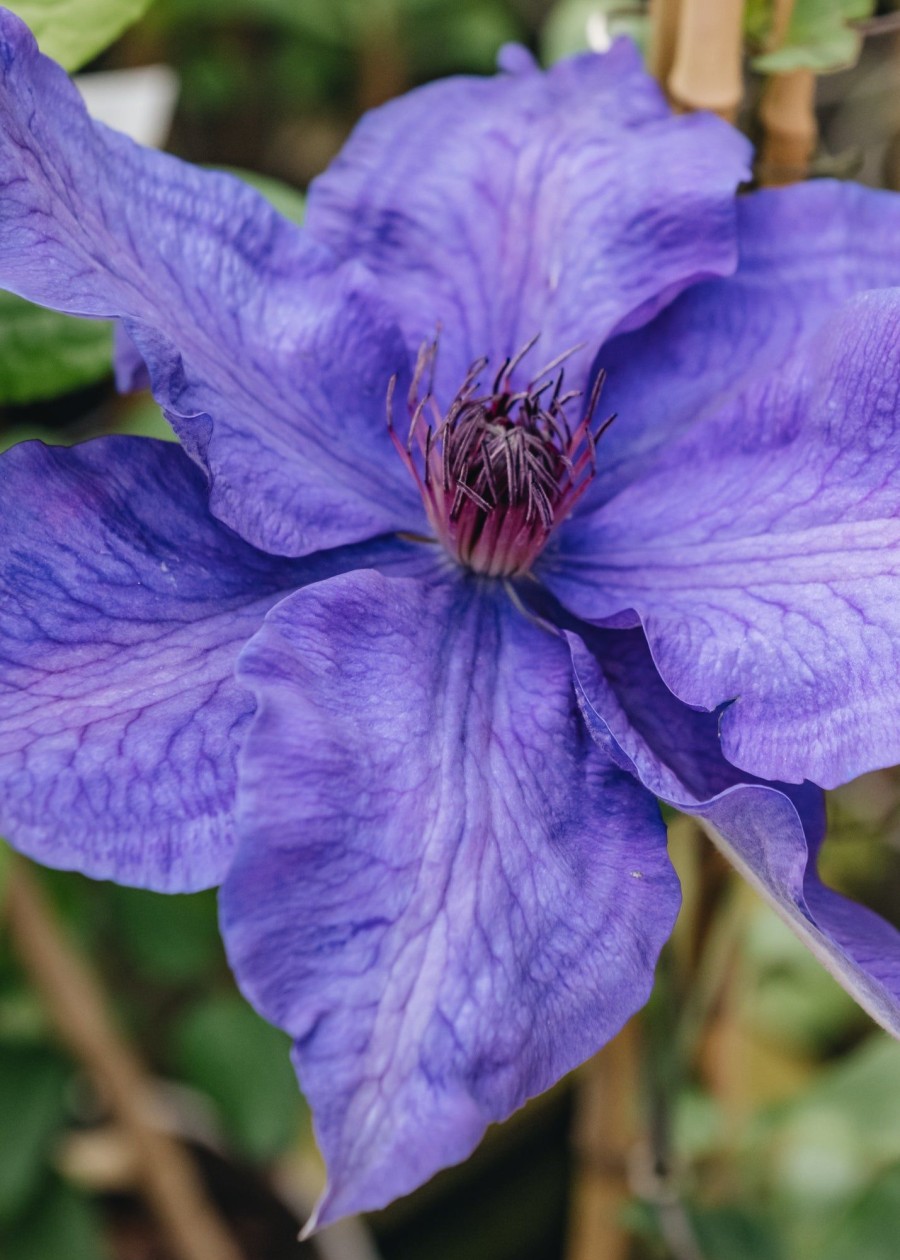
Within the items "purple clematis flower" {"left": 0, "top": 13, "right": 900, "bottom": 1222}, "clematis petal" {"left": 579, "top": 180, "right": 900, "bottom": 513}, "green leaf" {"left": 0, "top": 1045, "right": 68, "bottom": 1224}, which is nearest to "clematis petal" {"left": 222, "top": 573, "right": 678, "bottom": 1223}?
"purple clematis flower" {"left": 0, "top": 13, "right": 900, "bottom": 1222}

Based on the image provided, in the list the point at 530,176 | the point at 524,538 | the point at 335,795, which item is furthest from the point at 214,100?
the point at 335,795

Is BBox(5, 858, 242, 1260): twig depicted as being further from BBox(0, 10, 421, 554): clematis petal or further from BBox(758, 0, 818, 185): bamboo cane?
BBox(758, 0, 818, 185): bamboo cane

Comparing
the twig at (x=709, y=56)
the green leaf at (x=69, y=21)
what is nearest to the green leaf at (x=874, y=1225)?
the twig at (x=709, y=56)

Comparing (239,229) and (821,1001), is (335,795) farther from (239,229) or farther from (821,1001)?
(821,1001)

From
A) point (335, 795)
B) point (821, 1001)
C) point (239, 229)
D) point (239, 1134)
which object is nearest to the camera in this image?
point (335, 795)

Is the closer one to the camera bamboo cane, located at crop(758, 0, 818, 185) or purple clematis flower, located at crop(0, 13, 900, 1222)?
purple clematis flower, located at crop(0, 13, 900, 1222)

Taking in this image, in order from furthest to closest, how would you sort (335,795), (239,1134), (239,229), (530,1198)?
1. (530,1198)
2. (239,1134)
3. (239,229)
4. (335,795)

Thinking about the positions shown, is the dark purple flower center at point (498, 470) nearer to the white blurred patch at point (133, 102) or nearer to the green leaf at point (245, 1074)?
the white blurred patch at point (133, 102)

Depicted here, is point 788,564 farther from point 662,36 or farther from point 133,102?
point 133,102

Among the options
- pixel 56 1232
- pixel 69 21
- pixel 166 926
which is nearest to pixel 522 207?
pixel 69 21
